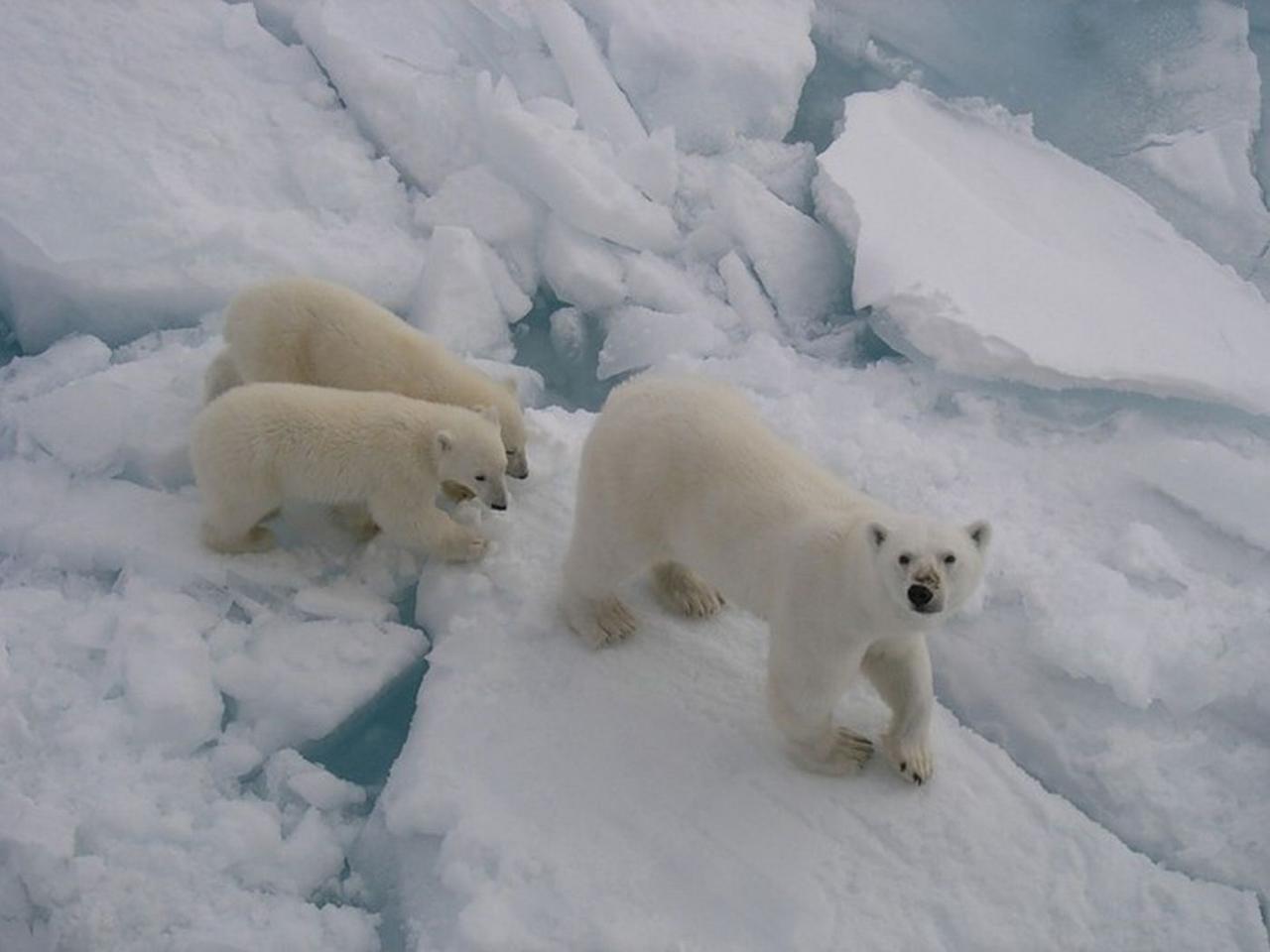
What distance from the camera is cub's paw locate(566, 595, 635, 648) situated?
2885 mm

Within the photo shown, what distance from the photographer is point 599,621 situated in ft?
9.53

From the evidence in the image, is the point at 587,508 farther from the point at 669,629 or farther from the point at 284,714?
the point at 284,714

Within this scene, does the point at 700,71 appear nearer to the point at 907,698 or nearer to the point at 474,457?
the point at 474,457

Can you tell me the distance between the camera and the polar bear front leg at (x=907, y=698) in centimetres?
254

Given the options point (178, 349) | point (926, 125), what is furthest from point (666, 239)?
point (178, 349)

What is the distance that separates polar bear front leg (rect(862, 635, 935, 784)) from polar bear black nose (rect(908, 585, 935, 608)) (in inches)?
13.3

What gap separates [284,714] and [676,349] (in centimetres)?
199

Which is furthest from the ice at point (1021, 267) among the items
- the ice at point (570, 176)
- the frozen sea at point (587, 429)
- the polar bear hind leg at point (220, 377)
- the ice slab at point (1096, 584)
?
the polar bear hind leg at point (220, 377)

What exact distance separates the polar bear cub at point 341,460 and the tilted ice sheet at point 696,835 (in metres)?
0.39

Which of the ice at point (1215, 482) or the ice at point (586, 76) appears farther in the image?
the ice at point (586, 76)

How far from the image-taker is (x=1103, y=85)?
18.6 ft

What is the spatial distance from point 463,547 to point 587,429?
0.75m

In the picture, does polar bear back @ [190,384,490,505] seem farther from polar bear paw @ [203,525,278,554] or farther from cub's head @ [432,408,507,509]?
polar bear paw @ [203,525,278,554]

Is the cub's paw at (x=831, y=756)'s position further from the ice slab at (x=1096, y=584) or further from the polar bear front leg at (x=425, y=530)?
the polar bear front leg at (x=425, y=530)
